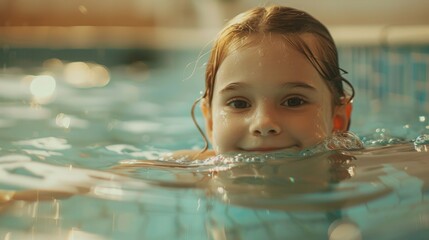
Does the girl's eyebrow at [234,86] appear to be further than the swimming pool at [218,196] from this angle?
Yes

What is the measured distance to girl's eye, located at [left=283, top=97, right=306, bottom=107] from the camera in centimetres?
192

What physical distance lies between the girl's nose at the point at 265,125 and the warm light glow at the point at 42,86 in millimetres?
3241

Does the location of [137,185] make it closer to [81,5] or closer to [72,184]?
[72,184]

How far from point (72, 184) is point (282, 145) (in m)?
0.63

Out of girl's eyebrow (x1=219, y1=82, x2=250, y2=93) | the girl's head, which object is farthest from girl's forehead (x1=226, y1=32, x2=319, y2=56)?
girl's eyebrow (x1=219, y1=82, x2=250, y2=93)

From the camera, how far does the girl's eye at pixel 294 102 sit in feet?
6.29

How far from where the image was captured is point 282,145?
6.07ft

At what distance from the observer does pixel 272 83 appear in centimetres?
190

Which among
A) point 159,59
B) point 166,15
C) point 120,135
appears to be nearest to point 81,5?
point 166,15

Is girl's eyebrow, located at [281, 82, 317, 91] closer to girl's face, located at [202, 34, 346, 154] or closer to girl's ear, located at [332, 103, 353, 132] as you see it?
girl's face, located at [202, 34, 346, 154]

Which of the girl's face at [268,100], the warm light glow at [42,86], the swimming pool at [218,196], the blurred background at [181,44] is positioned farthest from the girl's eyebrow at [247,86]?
the warm light glow at [42,86]

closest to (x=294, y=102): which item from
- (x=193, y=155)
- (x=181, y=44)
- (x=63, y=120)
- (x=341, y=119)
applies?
(x=341, y=119)

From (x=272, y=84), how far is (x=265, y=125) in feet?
0.49

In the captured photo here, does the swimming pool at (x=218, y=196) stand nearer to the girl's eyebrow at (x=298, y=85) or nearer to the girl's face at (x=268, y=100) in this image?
the girl's face at (x=268, y=100)
